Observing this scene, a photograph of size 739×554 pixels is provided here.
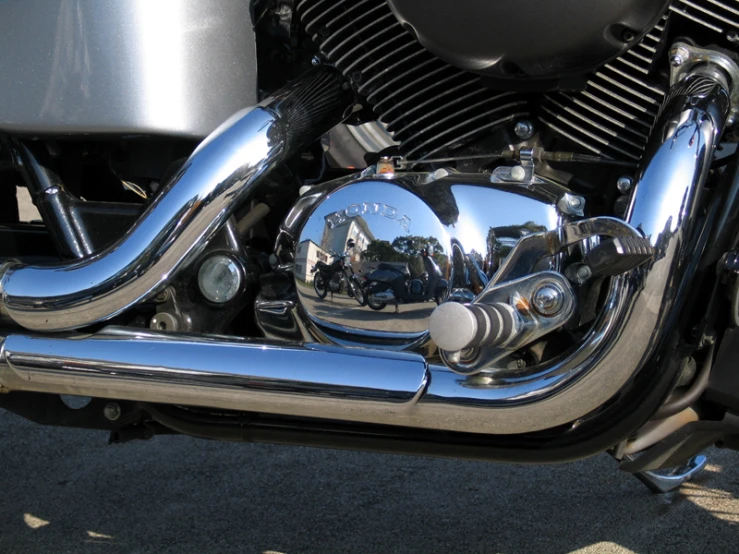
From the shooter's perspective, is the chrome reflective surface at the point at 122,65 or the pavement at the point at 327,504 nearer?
the chrome reflective surface at the point at 122,65

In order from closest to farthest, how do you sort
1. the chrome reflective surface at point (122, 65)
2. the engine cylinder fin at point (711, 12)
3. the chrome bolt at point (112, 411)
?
the engine cylinder fin at point (711, 12) → the chrome reflective surface at point (122, 65) → the chrome bolt at point (112, 411)

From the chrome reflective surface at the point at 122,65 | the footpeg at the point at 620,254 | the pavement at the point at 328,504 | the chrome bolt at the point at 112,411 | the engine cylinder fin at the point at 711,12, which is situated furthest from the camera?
the pavement at the point at 328,504

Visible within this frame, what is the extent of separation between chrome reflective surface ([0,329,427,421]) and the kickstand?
1.25 m

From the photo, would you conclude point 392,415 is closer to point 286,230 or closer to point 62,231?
point 286,230

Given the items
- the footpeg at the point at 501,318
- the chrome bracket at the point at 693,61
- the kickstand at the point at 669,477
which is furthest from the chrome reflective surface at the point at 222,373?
the kickstand at the point at 669,477

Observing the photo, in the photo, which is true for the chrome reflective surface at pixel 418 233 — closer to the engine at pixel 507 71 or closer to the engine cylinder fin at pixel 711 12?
the engine at pixel 507 71

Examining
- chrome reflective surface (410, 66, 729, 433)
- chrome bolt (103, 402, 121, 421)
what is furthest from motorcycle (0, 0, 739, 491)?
chrome bolt (103, 402, 121, 421)

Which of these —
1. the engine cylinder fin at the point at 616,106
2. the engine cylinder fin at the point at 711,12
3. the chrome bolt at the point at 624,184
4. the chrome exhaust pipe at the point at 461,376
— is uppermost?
the engine cylinder fin at the point at 711,12

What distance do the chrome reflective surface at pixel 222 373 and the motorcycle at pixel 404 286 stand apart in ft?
0.28

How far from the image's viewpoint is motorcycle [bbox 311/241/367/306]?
4.38 ft

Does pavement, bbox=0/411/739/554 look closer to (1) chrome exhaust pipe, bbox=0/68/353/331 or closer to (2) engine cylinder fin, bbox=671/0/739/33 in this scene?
(1) chrome exhaust pipe, bbox=0/68/353/331

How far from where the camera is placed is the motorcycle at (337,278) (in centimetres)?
133

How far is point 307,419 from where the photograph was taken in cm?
151

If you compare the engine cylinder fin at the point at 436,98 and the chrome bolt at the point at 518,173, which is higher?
the engine cylinder fin at the point at 436,98
